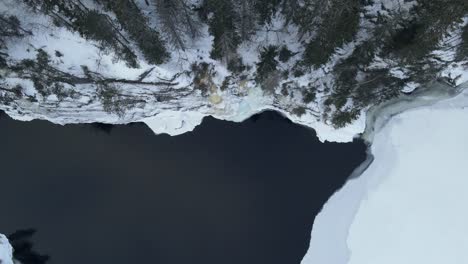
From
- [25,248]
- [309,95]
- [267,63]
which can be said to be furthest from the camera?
[25,248]

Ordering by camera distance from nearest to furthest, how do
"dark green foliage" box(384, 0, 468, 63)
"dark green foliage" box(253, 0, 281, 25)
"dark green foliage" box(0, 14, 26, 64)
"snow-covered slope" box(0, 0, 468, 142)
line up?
1. "dark green foliage" box(384, 0, 468, 63)
2. "dark green foliage" box(253, 0, 281, 25)
3. "dark green foliage" box(0, 14, 26, 64)
4. "snow-covered slope" box(0, 0, 468, 142)

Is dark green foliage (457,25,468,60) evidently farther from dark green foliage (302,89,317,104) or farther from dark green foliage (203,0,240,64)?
dark green foliage (203,0,240,64)

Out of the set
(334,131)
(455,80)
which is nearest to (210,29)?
(334,131)

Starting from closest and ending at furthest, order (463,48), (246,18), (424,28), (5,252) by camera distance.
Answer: (424,28) → (246,18) → (463,48) → (5,252)

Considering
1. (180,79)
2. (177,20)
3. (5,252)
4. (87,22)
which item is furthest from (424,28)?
(5,252)

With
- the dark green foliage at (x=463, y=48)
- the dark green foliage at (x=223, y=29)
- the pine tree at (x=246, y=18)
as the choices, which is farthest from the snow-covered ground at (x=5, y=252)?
the dark green foliage at (x=463, y=48)

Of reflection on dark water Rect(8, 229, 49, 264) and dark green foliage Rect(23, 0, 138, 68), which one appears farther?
reflection on dark water Rect(8, 229, 49, 264)

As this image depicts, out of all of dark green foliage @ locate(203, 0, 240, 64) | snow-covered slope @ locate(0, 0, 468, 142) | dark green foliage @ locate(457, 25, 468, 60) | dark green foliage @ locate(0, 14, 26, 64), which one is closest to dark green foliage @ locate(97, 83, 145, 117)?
snow-covered slope @ locate(0, 0, 468, 142)

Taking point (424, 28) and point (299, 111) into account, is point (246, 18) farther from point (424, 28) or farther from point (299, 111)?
point (424, 28)
